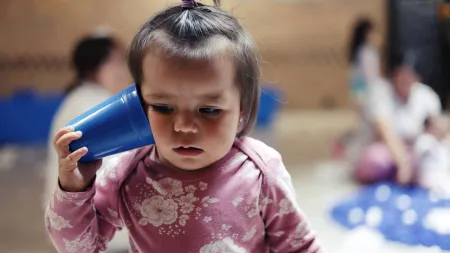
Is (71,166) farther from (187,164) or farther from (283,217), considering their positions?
(283,217)

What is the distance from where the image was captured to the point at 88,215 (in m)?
0.69

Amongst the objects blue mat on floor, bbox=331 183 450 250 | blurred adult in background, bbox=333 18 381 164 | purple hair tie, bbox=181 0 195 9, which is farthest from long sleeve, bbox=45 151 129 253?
blurred adult in background, bbox=333 18 381 164

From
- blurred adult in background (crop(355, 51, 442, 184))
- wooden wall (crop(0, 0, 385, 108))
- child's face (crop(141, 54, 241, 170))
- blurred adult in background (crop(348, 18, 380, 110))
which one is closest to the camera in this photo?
child's face (crop(141, 54, 241, 170))

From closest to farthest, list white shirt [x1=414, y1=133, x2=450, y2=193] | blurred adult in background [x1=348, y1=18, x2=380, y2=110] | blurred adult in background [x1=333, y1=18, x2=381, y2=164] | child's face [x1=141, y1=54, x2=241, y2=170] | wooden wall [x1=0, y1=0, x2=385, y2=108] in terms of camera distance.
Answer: child's face [x1=141, y1=54, x2=241, y2=170] < white shirt [x1=414, y1=133, x2=450, y2=193] < blurred adult in background [x1=333, y1=18, x2=381, y2=164] < blurred adult in background [x1=348, y1=18, x2=380, y2=110] < wooden wall [x1=0, y1=0, x2=385, y2=108]

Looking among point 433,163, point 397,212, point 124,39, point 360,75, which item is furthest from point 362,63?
point 124,39

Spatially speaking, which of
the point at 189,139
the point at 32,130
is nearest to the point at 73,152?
the point at 189,139

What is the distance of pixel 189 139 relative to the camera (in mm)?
642

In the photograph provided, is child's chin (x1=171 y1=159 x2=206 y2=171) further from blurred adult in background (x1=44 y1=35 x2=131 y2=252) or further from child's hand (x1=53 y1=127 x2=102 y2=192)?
blurred adult in background (x1=44 y1=35 x2=131 y2=252)

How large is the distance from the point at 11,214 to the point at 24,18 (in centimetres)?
297

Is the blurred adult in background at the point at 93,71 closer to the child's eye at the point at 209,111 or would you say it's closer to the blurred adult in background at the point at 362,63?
the child's eye at the point at 209,111

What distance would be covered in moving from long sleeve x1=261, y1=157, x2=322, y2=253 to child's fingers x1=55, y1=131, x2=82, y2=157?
0.24m

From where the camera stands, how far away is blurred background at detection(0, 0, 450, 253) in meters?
3.04

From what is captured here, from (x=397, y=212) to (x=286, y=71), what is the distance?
11.5 ft

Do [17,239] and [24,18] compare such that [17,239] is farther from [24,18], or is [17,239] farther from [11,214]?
[24,18]
